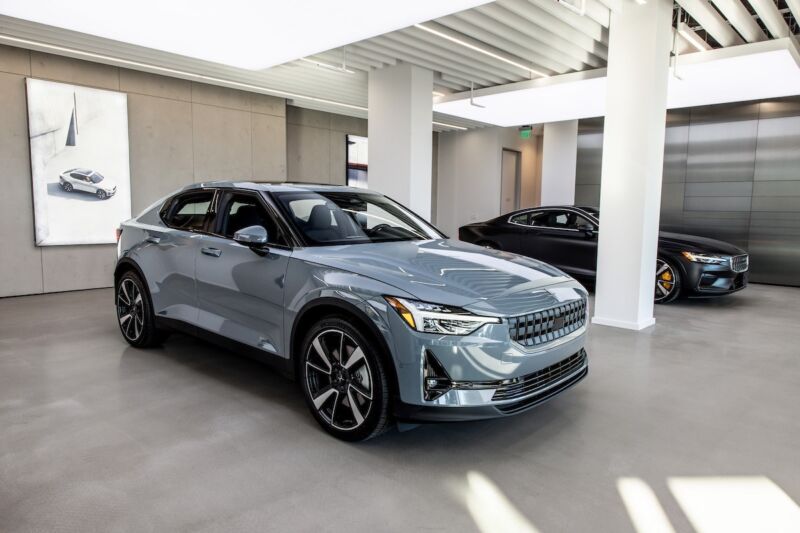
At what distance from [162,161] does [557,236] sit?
607cm

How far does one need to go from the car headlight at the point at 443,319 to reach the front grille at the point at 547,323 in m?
0.15

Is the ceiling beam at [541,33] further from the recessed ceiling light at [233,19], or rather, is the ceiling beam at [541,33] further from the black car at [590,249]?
the black car at [590,249]

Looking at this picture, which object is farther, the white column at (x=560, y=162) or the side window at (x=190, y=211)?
the white column at (x=560, y=162)

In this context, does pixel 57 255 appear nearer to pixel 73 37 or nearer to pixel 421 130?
pixel 73 37

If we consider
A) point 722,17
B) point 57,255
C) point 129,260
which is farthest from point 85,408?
point 722,17

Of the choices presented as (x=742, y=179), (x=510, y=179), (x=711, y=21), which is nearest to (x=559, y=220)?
(x=711, y=21)

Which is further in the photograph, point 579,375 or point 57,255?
point 57,255

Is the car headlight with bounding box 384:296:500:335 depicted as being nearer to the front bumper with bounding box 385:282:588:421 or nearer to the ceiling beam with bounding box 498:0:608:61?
the front bumper with bounding box 385:282:588:421

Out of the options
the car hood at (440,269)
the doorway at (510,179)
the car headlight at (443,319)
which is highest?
the doorway at (510,179)

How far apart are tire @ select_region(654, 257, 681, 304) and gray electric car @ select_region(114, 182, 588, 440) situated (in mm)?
4218

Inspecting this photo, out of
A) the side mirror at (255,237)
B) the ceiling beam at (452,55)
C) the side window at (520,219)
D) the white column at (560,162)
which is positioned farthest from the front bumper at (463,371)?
the white column at (560,162)

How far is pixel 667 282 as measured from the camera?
21.7 ft

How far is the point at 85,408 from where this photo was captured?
3.13m

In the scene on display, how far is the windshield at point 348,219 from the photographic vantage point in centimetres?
312
